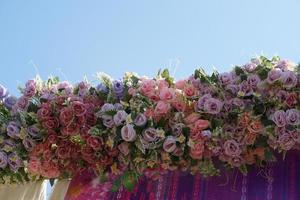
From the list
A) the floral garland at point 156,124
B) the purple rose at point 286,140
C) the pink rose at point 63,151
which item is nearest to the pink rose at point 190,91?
the floral garland at point 156,124

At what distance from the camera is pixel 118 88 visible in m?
2.68

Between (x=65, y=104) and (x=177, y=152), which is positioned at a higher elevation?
(x=65, y=104)

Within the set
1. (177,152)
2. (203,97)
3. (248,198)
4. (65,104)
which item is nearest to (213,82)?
(203,97)

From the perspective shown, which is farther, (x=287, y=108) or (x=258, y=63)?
(x=258, y=63)

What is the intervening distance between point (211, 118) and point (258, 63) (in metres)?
0.31

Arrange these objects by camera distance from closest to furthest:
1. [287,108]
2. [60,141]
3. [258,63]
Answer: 1. [287,108]
2. [258,63]
3. [60,141]

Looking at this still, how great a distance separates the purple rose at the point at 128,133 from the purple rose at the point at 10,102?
2.34 ft

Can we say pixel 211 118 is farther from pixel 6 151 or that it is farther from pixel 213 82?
pixel 6 151

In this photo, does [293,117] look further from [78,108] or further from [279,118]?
[78,108]

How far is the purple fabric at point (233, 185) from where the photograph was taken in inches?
95.8

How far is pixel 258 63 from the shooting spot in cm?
254

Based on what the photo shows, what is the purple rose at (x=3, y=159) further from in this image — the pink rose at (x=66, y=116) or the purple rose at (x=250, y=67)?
the purple rose at (x=250, y=67)

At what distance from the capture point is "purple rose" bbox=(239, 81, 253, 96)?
2443mm

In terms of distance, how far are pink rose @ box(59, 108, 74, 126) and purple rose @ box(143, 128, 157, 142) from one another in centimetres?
36
